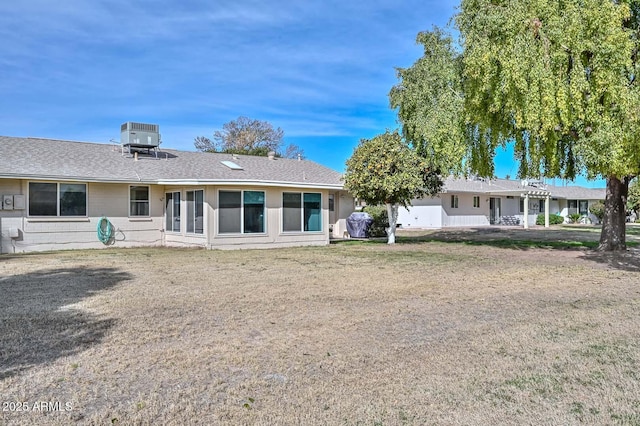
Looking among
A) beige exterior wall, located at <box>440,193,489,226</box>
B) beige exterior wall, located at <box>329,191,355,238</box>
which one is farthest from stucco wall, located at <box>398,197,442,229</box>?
beige exterior wall, located at <box>329,191,355,238</box>

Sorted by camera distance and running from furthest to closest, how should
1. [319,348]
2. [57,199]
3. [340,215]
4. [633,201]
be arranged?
1. [633,201]
2. [340,215]
3. [57,199]
4. [319,348]

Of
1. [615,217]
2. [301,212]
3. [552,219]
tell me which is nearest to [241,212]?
[301,212]

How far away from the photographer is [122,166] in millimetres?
17094

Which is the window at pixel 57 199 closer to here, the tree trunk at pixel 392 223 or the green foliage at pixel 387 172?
the green foliage at pixel 387 172

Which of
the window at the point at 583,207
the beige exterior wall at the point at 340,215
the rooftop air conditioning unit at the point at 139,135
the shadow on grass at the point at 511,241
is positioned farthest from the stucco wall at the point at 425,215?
the window at the point at 583,207

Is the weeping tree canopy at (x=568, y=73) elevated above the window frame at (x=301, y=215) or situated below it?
above

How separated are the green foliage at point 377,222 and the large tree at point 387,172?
4640 millimetres

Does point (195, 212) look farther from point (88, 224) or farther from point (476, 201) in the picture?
point (476, 201)

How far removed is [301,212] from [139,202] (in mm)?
6025

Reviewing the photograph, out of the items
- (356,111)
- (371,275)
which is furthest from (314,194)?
(356,111)

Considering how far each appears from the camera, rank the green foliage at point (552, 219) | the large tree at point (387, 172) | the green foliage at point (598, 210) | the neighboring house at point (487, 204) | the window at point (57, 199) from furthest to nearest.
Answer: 1. the green foliage at point (598, 210)
2. the green foliage at point (552, 219)
3. the neighboring house at point (487, 204)
4. the large tree at point (387, 172)
5. the window at point (57, 199)

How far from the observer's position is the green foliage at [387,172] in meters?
17.5

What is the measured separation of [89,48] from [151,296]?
611 inches

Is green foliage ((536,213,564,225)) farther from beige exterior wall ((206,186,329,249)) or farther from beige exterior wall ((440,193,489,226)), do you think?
beige exterior wall ((206,186,329,249))
